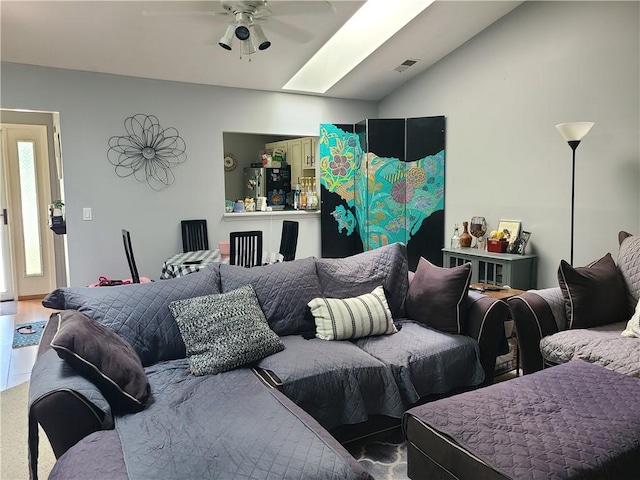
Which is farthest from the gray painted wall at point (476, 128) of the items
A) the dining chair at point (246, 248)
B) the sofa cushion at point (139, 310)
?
the sofa cushion at point (139, 310)

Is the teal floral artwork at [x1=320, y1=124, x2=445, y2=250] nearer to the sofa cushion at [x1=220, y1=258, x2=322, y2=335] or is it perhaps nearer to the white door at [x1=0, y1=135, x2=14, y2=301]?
the sofa cushion at [x1=220, y1=258, x2=322, y2=335]

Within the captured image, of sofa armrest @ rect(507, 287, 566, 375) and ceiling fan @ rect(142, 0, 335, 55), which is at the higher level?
ceiling fan @ rect(142, 0, 335, 55)

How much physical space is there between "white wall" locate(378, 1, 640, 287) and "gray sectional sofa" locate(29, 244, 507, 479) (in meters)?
1.77

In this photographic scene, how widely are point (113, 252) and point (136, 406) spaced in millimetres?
3160

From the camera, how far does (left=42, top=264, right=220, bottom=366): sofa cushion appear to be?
215cm

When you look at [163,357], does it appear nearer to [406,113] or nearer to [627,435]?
[627,435]

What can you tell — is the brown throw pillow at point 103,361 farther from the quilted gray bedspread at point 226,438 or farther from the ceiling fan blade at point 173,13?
the ceiling fan blade at point 173,13

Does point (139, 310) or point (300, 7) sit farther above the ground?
point (300, 7)

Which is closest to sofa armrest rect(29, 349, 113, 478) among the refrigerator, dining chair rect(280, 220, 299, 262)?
dining chair rect(280, 220, 299, 262)

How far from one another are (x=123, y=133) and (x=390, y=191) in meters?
3.05

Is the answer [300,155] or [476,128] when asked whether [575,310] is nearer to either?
[476,128]

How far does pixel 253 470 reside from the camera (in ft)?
4.48

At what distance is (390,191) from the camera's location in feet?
17.5

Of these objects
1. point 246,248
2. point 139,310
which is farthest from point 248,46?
point 139,310
